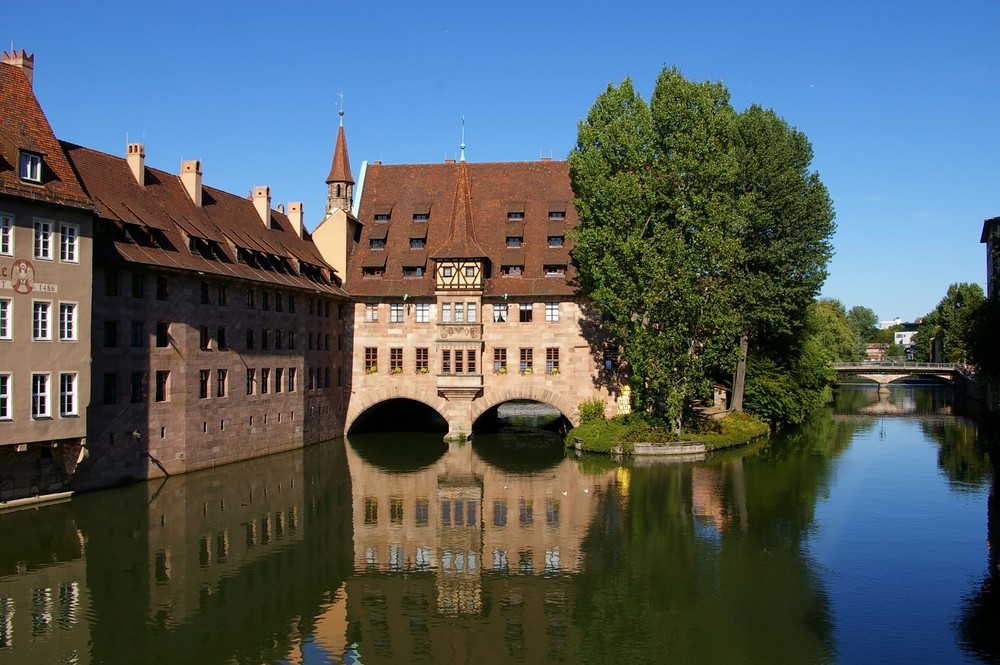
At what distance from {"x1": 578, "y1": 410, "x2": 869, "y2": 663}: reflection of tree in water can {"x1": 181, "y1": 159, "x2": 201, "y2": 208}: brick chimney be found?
27.6 m

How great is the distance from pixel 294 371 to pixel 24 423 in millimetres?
20971

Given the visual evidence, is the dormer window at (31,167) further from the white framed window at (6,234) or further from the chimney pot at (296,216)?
the chimney pot at (296,216)

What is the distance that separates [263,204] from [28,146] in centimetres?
2172

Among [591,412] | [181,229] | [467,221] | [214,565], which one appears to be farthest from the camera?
[467,221]

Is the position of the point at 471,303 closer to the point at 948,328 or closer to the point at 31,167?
the point at 31,167

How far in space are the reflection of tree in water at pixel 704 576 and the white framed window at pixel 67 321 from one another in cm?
2134

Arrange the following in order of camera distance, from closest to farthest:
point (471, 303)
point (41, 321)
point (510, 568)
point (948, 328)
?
point (510, 568) → point (41, 321) → point (471, 303) → point (948, 328)

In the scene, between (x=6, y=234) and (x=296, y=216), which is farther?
(x=296, y=216)

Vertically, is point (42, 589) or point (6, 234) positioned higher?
point (6, 234)

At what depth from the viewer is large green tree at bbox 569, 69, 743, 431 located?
5031 cm

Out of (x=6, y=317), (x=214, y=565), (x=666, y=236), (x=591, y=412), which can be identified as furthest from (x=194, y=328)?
(x=666, y=236)

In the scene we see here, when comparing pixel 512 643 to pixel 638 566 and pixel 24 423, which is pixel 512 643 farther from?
pixel 24 423

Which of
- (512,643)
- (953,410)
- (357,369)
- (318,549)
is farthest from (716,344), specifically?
(953,410)

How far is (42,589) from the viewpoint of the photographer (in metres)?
24.8
